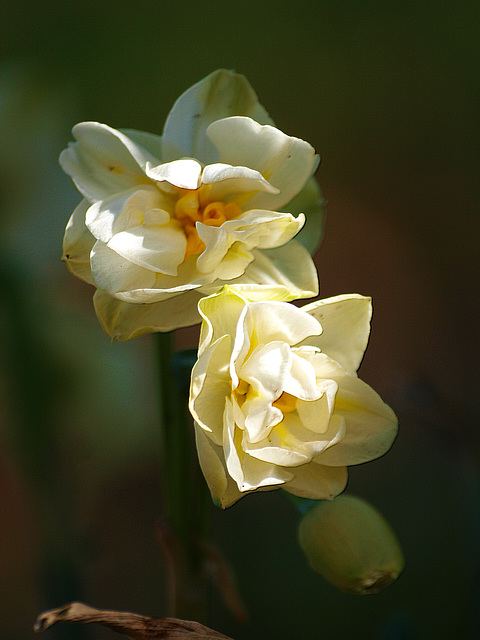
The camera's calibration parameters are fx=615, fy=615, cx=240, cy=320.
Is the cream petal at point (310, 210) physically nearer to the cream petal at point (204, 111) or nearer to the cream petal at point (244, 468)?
the cream petal at point (204, 111)

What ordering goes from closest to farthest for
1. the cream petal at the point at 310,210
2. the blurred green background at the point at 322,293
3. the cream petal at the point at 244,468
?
the cream petal at the point at 244,468 < the cream petal at the point at 310,210 < the blurred green background at the point at 322,293

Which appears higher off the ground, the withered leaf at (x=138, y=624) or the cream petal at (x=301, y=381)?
the cream petal at (x=301, y=381)

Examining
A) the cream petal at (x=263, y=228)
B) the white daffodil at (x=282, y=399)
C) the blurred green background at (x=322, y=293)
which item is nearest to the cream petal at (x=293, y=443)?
the white daffodil at (x=282, y=399)

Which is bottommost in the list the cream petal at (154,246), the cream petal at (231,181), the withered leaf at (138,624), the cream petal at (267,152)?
the withered leaf at (138,624)

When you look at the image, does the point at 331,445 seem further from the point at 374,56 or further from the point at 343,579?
the point at 374,56

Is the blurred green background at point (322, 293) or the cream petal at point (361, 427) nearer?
the cream petal at point (361, 427)

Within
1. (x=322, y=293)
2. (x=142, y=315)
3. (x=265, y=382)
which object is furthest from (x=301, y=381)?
(x=322, y=293)

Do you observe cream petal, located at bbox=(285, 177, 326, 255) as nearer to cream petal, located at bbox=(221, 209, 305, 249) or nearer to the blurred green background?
cream petal, located at bbox=(221, 209, 305, 249)
